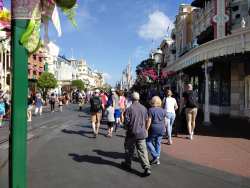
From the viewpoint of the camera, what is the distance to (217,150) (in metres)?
5.68

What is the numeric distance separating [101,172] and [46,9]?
11.1 feet

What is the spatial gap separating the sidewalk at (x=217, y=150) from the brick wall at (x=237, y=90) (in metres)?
5.10

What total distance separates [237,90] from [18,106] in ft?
44.5

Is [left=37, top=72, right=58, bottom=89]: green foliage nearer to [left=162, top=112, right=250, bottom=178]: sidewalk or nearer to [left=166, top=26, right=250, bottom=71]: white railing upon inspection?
[left=166, top=26, right=250, bottom=71]: white railing

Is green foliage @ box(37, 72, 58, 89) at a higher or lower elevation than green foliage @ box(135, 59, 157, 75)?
lower

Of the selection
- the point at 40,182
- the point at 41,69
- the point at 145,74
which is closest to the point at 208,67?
the point at 145,74

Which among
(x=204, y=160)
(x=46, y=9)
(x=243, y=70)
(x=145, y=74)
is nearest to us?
(x=46, y=9)

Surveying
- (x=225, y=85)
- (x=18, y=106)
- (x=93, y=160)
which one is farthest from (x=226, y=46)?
(x=18, y=106)

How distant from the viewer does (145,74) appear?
44.8 ft

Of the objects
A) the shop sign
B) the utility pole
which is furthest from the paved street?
the shop sign

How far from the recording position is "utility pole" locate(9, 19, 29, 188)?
1.59 metres

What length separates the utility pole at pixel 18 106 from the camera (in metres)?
1.59

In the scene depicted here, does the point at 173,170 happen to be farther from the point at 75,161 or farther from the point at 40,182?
the point at 40,182

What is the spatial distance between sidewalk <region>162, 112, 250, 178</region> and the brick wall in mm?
5102
